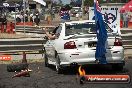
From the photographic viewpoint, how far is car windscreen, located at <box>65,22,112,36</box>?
12.7 meters

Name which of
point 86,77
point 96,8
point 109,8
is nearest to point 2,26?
point 109,8

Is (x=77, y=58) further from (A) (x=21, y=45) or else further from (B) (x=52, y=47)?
(A) (x=21, y=45)

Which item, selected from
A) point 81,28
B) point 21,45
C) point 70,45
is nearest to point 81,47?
point 70,45

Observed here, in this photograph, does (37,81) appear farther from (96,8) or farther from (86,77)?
(96,8)

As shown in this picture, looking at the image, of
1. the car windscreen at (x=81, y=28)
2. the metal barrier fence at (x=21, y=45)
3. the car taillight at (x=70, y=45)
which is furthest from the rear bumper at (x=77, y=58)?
the metal barrier fence at (x=21, y=45)

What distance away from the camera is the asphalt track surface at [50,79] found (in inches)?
403

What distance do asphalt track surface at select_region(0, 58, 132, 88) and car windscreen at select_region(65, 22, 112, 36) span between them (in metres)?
1.13

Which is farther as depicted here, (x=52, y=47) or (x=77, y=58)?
(x=52, y=47)

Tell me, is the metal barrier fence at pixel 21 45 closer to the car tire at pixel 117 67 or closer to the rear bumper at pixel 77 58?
the car tire at pixel 117 67

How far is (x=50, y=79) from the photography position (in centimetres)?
1161

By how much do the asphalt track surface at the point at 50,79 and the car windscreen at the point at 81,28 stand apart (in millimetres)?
1128

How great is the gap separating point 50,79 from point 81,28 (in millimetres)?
1996

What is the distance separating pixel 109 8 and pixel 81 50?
6.35 metres

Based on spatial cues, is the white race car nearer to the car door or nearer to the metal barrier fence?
the car door
